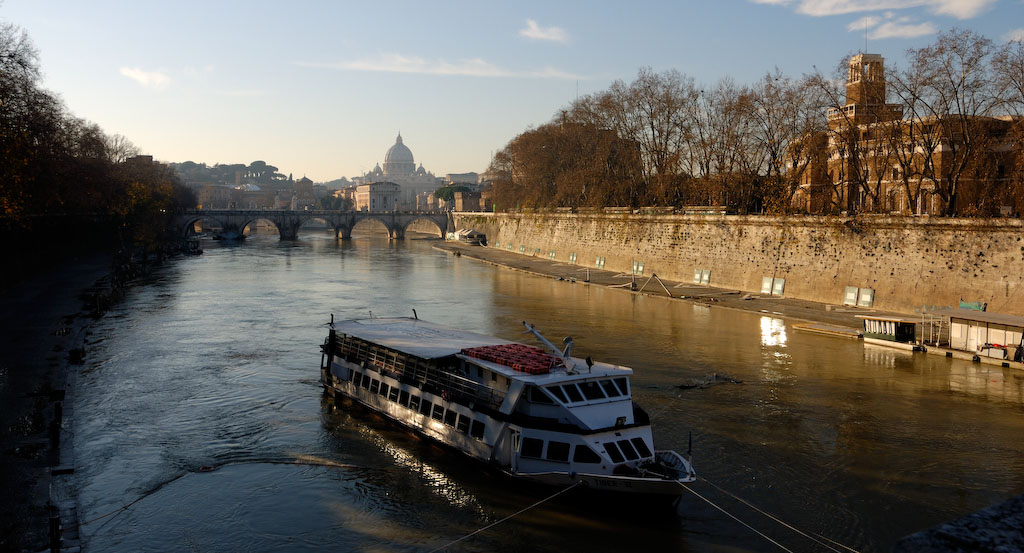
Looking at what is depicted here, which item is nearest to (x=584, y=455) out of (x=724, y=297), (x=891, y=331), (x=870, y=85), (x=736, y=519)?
(x=736, y=519)

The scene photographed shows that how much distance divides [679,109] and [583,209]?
1733cm

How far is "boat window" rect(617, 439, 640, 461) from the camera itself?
17.8 m

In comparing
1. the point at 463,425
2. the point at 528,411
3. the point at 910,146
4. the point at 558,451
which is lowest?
the point at 463,425

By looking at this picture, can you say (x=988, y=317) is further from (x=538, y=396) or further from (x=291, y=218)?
(x=291, y=218)

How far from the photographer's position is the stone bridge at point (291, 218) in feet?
402

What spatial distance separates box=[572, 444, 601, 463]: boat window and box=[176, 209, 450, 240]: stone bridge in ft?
379

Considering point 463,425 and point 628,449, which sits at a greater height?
point 628,449

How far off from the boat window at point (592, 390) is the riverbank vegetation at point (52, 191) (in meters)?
35.5

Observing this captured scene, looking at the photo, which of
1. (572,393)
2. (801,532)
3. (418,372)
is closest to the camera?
(801,532)

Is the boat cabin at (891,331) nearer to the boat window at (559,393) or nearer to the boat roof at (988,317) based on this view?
the boat roof at (988,317)

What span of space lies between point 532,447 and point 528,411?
950mm

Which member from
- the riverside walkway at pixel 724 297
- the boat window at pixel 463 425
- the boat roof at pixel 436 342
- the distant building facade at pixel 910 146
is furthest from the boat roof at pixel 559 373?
the distant building facade at pixel 910 146

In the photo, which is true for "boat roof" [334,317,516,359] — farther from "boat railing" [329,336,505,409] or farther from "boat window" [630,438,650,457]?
"boat window" [630,438,650,457]

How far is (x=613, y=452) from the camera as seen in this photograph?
1767 centimetres
